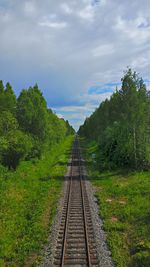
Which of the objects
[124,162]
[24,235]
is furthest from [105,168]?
[24,235]

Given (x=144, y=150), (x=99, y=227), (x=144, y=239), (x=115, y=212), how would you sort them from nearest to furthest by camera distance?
1. (x=144, y=239)
2. (x=99, y=227)
3. (x=115, y=212)
4. (x=144, y=150)

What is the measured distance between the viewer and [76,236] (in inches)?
583

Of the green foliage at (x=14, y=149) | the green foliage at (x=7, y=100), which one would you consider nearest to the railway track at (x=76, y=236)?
the green foliage at (x=14, y=149)

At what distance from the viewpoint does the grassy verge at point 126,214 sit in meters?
12.8

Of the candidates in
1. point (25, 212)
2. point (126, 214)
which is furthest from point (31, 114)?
point (126, 214)

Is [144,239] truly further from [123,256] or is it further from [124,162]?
[124,162]

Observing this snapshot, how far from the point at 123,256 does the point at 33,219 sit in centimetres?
680

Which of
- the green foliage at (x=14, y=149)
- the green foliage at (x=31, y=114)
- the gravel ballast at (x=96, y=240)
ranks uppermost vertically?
the green foliage at (x=31, y=114)

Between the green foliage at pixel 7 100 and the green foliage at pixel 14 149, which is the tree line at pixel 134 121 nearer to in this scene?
the green foliage at pixel 14 149

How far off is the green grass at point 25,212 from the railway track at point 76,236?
98cm

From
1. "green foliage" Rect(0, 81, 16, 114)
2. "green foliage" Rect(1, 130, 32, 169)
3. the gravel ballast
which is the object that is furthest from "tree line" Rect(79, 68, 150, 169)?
"green foliage" Rect(0, 81, 16, 114)

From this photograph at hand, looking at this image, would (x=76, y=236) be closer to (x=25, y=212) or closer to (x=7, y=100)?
(x=25, y=212)

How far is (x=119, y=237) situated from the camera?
1475 cm

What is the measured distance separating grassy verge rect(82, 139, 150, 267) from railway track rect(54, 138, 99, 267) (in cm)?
101
